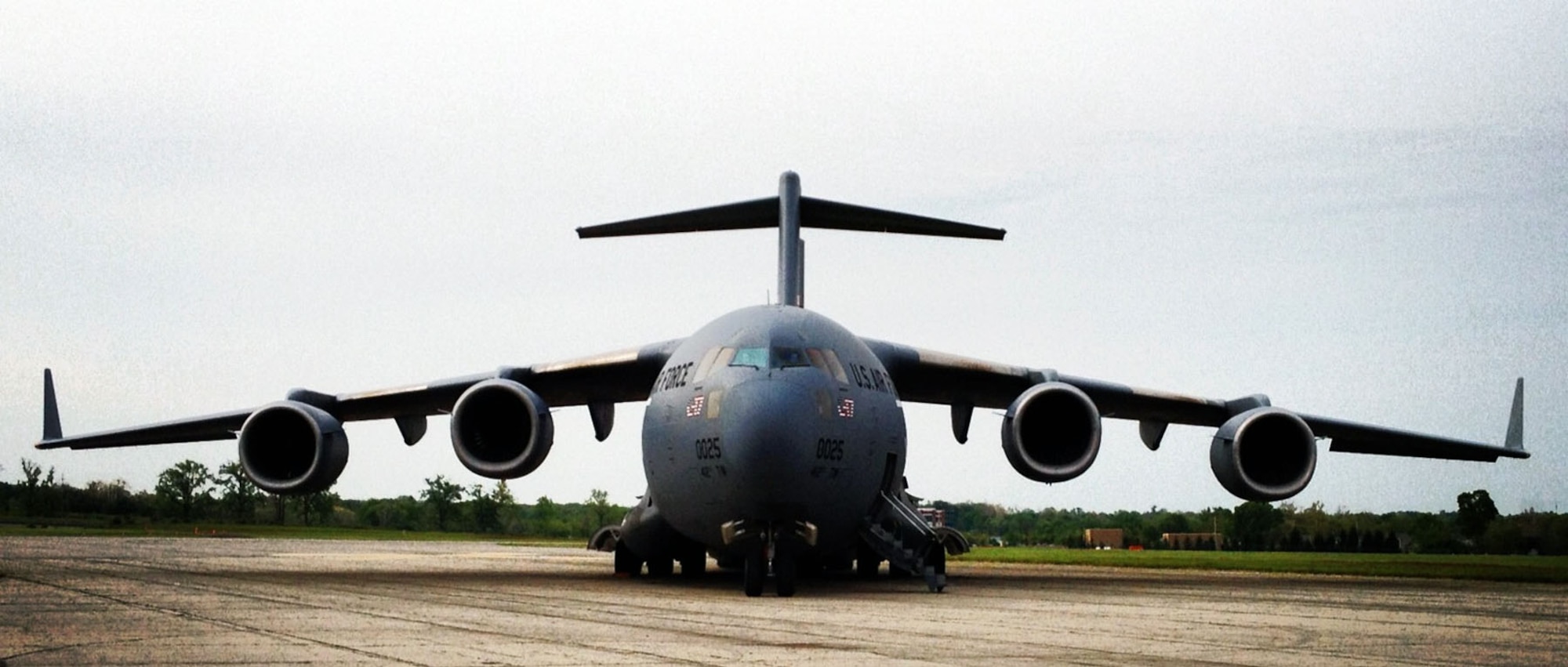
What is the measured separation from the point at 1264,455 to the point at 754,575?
7.36m

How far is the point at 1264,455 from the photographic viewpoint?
59.1ft

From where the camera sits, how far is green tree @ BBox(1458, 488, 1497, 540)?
74.2ft

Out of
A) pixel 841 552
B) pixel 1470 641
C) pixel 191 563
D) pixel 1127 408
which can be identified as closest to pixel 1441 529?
pixel 1127 408

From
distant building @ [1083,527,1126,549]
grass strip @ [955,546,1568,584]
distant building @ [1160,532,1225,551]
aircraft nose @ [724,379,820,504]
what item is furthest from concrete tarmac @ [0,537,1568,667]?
distant building @ [1083,527,1126,549]

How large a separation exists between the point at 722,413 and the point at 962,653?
620cm

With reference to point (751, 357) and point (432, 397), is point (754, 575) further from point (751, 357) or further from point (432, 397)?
point (432, 397)

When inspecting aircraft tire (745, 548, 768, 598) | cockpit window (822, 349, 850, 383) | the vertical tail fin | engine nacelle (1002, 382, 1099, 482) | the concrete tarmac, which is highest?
the vertical tail fin

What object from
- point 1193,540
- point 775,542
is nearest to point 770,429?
point 775,542

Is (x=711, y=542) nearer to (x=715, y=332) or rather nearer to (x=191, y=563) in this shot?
(x=715, y=332)

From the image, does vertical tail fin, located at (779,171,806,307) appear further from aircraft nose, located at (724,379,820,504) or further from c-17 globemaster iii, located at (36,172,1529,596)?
aircraft nose, located at (724,379,820,504)

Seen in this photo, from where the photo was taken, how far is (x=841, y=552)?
1652 cm

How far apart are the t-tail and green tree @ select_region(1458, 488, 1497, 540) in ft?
30.3

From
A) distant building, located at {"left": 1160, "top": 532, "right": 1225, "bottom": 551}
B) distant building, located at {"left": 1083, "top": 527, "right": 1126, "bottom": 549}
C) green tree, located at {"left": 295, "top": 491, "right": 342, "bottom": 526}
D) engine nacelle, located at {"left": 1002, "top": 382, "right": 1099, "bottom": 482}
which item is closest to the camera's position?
engine nacelle, located at {"left": 1002, "top": 382, "right": 1099, "bottom": 482}

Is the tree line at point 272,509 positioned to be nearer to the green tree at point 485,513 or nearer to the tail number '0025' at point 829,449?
the green tree at point 485,513
